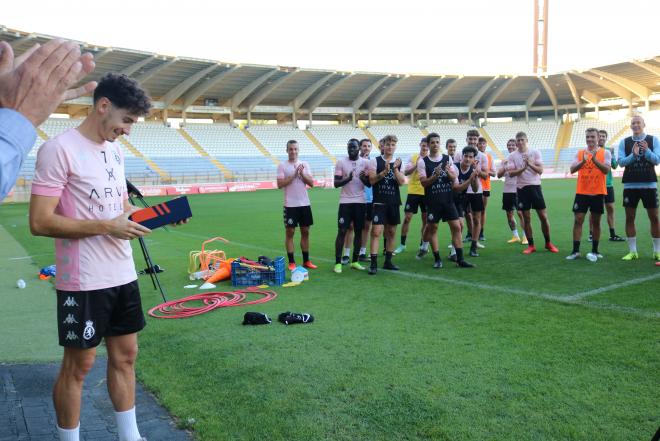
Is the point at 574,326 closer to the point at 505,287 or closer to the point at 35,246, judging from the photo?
the point at 505,287

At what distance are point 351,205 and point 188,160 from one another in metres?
33.3

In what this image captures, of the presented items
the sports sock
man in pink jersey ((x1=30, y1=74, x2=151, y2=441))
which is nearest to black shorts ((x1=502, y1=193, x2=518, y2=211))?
the sports sock

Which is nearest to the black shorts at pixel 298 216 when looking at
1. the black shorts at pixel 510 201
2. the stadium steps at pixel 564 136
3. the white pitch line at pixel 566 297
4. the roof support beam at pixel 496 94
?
the white pitch line at pixel 566 297

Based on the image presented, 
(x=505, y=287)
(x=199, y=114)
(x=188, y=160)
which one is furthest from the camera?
(x=199, y=114)

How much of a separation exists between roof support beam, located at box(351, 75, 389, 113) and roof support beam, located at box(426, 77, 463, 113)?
22.4ft

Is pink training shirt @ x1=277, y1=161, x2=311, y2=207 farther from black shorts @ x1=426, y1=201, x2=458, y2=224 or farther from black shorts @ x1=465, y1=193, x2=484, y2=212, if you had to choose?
black shorts @ x1=465, y1=193, x2=484, y2=212

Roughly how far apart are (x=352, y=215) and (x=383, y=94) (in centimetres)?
4283

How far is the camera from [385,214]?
789cm

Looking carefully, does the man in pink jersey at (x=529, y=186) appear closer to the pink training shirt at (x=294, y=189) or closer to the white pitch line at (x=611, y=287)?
the white pitch line at (x=611, y=287)

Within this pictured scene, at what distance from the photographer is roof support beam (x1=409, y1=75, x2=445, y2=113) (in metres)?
47.9

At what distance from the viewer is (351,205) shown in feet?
27.4

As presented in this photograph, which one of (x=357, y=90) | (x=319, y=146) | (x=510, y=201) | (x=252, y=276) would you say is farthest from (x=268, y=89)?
(x=252, y=276)

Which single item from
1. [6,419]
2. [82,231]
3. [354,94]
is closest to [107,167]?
[82,231]

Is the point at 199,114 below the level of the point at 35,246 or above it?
above
